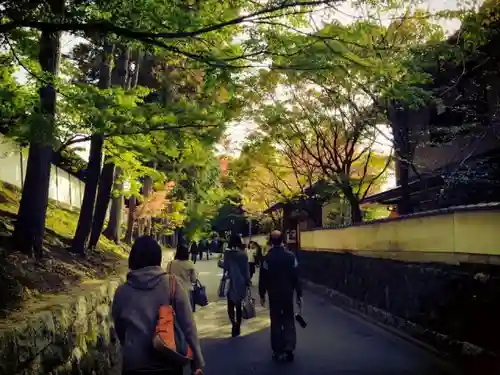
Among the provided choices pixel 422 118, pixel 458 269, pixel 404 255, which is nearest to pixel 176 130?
pixel 458 269

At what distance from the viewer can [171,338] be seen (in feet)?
12.5

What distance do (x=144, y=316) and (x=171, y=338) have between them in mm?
242

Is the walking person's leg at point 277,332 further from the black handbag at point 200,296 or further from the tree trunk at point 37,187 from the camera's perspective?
the tree trunk at point 37,187

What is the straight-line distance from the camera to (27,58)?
10.1m

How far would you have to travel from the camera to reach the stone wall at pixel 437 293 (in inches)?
298

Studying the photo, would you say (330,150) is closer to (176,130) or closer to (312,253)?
(312,253)

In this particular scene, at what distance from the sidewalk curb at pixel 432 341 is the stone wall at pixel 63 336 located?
15.9 ft

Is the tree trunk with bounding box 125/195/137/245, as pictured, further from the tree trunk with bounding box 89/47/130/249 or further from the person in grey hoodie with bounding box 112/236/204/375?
the person in grey hoodie with bounding box 112/236/204/375

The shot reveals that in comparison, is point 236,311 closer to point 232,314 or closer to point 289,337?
point 232,314

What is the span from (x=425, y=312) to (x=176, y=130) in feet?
17.1

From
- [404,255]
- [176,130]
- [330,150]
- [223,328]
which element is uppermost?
[330,150]

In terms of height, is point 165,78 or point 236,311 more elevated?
point 165,78

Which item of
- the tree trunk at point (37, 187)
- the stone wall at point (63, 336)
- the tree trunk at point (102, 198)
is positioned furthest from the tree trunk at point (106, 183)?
the stone wall at point (63, 336)

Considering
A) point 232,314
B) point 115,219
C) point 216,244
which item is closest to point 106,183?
point 115,219
